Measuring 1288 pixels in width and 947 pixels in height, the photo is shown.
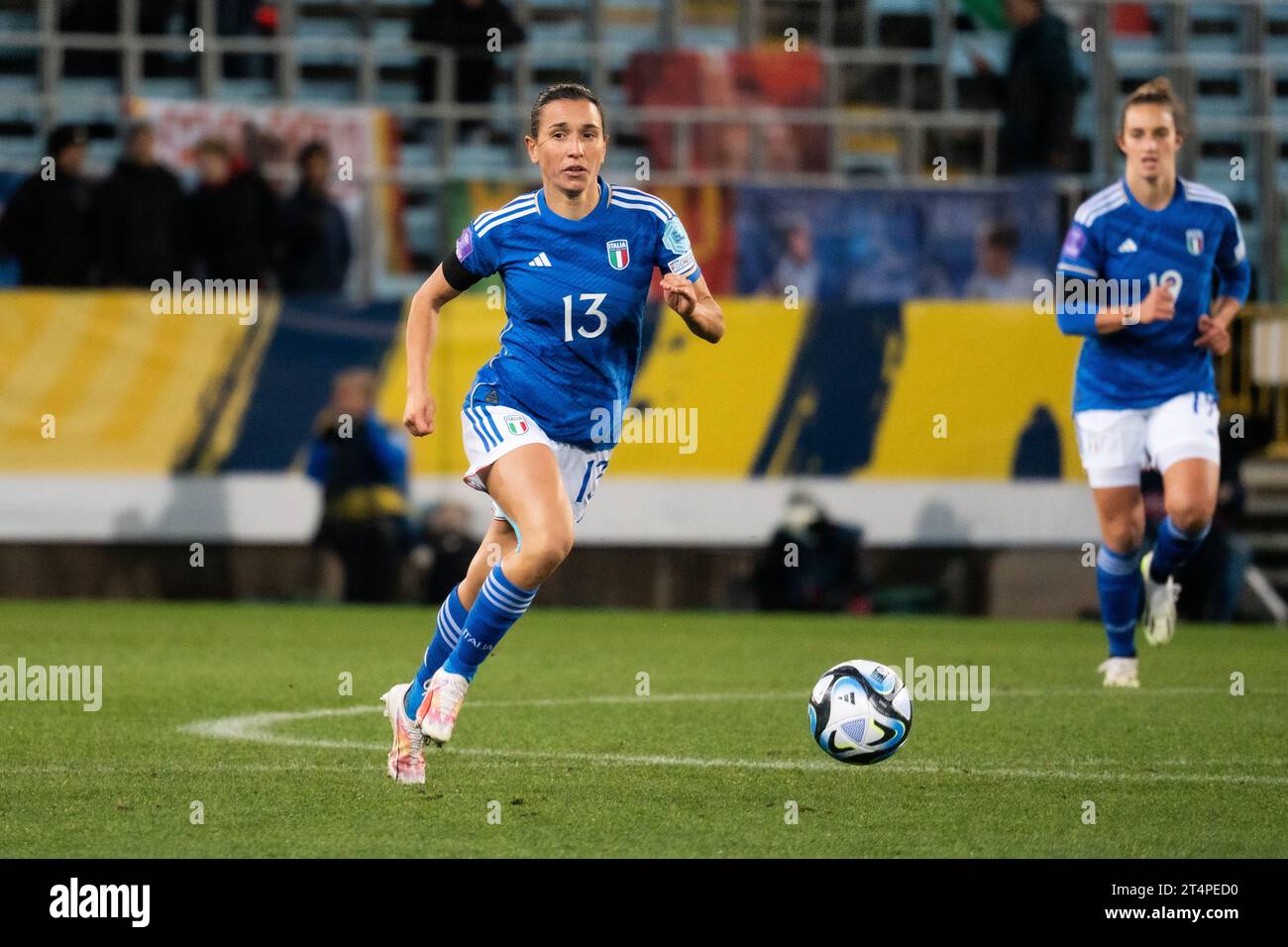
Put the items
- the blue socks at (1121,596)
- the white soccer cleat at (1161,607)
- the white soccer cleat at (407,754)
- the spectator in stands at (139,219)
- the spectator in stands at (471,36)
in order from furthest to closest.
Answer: the spectator in stands at (471,36) → the spectator in stands at (139,219) → the white soccer cleat at (1161,607) → the blue socks at (1121,596) → the white soccer cleat at (407,754)

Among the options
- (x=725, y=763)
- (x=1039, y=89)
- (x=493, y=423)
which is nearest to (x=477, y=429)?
(x=493, y=423)

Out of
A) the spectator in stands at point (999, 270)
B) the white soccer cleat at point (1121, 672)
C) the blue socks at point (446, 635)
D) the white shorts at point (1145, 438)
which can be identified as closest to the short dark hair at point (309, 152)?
the spectator in stands at point (999, 270)

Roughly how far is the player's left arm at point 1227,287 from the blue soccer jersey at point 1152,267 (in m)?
0.03

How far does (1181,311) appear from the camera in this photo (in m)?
9.98

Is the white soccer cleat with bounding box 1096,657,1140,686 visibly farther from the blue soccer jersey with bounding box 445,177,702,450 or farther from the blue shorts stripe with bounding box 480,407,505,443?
the blue shorts stripe with bounding box 480,407,505,443

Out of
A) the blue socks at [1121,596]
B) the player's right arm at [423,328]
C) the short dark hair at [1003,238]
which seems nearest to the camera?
the player's right arm at [423,328]

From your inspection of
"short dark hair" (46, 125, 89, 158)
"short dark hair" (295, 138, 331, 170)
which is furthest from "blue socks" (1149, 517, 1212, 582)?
"short dark hair" (46, 125, 89, 158)

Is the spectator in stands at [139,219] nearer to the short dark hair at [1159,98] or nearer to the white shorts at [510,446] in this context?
the short dark hair at [1159,98]

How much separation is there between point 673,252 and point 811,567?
834 centimetres

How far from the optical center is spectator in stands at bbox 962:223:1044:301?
1577 centimetres

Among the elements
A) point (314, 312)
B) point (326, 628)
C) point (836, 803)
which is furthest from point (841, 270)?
point (836, 803)

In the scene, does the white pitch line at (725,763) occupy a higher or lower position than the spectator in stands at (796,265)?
lower

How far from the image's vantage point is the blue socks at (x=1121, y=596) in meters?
10.2

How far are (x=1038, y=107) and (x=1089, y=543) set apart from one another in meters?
3.53
